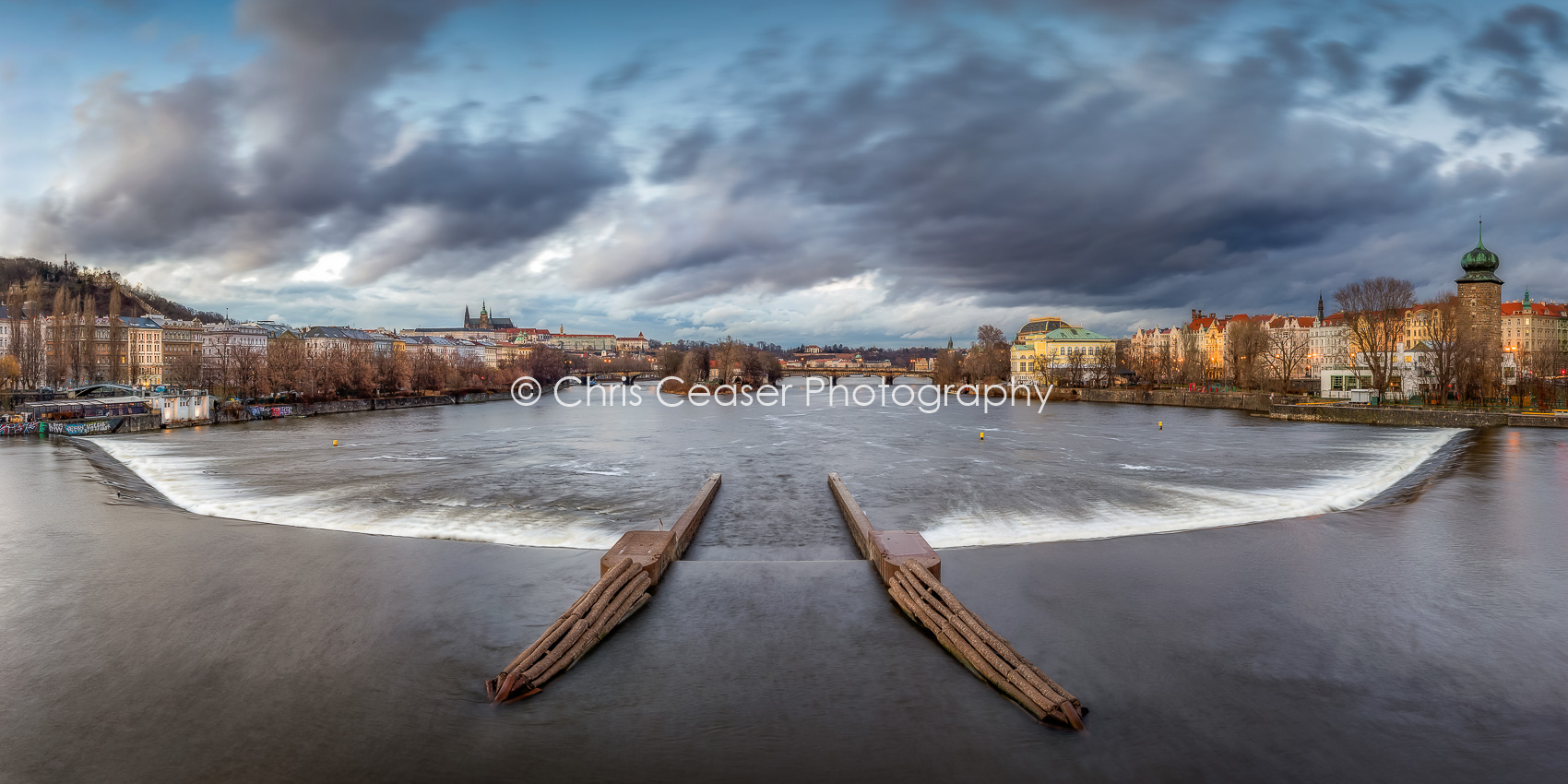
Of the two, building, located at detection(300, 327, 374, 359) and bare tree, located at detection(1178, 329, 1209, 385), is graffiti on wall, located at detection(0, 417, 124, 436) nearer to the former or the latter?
building, located at detection(300, 327, 374, 359)

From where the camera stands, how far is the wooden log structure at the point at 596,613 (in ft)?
25.4

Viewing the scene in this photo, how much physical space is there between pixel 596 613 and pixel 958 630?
434cm

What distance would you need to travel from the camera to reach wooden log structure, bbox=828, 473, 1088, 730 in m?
7.21

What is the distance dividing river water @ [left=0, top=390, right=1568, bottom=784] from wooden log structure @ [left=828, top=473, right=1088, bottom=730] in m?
0.19

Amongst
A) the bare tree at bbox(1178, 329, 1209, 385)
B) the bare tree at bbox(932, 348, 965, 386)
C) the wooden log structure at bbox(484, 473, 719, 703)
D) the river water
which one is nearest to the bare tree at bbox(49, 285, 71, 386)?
the river water

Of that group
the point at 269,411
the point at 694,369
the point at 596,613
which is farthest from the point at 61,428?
the point at 694,369

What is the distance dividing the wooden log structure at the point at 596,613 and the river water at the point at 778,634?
216mm

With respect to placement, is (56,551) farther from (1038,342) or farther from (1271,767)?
(1038,342)

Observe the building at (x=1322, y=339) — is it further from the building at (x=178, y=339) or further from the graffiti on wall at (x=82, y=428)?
the building at (x=178, y=339)

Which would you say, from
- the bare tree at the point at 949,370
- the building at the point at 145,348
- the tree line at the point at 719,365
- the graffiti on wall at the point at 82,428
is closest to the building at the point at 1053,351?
the bare tree at the point at 949,370

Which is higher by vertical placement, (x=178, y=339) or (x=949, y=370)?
(x=178, y=339)

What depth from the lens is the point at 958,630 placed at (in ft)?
28.6

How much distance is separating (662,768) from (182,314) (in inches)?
7073

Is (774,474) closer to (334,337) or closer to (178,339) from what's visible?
(178,339)
